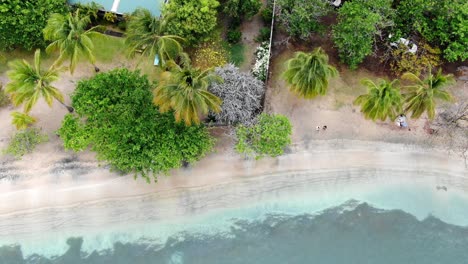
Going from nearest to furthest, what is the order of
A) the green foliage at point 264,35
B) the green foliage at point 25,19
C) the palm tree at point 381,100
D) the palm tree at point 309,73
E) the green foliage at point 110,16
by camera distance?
1. the palm tree at point 381,100
2. the palm tree at point 309,73
3. the green foliage at point 25,19
4. the green foliage at point 110,16
5. the green foliage at point 264,35

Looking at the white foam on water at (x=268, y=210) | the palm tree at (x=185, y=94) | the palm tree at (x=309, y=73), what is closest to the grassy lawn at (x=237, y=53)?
the palm tree at (x=309, y=73)

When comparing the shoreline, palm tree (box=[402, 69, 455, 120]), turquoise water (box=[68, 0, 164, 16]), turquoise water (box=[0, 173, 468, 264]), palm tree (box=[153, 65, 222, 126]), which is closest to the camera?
palm tree (box=[153, 65, 222, 126])

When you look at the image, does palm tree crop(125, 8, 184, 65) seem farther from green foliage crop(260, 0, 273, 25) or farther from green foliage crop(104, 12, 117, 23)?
green foliage crop(260, 0, 273, 25)

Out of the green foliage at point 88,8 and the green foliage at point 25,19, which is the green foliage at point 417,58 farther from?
the green foliage at point 25,19

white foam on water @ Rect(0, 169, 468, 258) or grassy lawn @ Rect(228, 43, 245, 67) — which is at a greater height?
grassy lawn @ Rect(228, 43, 245, 67)

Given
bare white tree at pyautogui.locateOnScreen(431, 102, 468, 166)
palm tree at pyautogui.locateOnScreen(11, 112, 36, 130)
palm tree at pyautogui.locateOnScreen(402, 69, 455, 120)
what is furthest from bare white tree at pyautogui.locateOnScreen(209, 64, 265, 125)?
bare white tree at pyautogui.locateOnScreen(431, 102, 468, 166)
